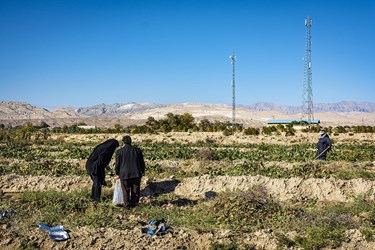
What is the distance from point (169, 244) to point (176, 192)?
4294 mm

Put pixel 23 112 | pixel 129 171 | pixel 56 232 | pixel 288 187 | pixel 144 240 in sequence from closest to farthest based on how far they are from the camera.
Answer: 1. pixel 144 240
2. pixel 56 232
3. pixel 129 171
4. pixel 288 187
5. pixel 23 112

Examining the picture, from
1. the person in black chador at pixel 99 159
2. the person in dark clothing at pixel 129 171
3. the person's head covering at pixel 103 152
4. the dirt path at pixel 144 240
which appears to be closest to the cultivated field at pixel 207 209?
the dirt path at pixel 144 240

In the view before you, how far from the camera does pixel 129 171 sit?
838cm

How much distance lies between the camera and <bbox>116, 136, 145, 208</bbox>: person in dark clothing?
8383 millimetres

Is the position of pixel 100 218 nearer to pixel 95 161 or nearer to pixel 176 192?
pixel 95 161

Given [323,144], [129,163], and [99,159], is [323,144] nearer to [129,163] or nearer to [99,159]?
[129,163]

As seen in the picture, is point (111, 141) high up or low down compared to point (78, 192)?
up

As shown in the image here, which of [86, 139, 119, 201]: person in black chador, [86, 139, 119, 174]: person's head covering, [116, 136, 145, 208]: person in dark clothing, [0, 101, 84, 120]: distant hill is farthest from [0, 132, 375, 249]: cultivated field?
[0, 101, 84, 120]: distant hill

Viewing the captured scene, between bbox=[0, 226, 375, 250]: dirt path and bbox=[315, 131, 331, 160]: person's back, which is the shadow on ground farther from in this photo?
bbox=[315, 131, 331, 160]: person's back

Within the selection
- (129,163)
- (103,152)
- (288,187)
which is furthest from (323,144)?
(103,152)

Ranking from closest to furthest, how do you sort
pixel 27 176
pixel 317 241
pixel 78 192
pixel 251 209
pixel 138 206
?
pixel 317 241, pixel 251 209, pixel 138 206, pixel 78 192, pixel 27 176

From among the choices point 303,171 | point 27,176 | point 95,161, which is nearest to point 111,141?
point 95,161

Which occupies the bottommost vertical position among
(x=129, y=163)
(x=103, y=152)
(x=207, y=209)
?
(x=207, y=209)

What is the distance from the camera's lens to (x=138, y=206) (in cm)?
862
